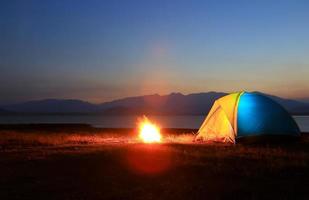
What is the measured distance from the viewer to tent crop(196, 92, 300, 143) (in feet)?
81.1

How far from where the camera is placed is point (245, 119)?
2502cm

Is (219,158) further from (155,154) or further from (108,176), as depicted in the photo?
(108,176)

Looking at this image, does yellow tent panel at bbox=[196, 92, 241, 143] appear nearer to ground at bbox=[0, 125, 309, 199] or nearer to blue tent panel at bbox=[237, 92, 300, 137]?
blue tent panel at bbox=[237, 92, 300, 137]

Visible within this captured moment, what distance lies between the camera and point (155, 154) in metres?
19.0

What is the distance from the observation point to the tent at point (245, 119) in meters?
24.7

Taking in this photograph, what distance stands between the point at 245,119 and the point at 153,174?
1205cm

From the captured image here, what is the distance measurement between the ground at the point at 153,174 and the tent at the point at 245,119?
411 cm

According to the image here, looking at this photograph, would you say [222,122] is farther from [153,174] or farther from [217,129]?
[153,174]

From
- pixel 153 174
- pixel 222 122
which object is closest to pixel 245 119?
pixel 222 122

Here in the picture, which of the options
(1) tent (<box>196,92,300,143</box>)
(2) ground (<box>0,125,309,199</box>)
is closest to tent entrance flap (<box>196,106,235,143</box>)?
(1) tent (<box>196,92,300,143</box>)

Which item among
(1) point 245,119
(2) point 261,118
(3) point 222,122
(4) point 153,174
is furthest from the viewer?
(3) point 222,122

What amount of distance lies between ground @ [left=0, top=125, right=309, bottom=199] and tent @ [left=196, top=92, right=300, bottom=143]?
4111mm

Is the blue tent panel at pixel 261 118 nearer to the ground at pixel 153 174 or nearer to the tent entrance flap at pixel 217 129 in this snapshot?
the tent entrance flap at pixel 217 129

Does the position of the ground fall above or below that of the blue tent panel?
below
